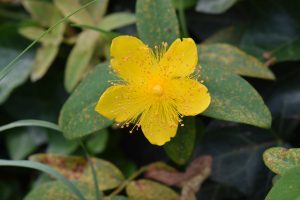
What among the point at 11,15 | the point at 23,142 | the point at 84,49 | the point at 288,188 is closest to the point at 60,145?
the point at 23,142

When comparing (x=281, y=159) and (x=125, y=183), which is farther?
(x=125, y=183)

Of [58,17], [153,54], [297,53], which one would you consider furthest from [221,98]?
[58,17]

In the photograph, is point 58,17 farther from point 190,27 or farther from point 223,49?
point 223,49

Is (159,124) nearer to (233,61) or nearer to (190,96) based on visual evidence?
(190,96)

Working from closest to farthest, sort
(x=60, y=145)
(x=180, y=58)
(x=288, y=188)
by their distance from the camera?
(x=288, y=188), (x=180, y=58), (x=60, y=145)

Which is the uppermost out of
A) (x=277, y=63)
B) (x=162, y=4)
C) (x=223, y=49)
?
(x=162, y=4)

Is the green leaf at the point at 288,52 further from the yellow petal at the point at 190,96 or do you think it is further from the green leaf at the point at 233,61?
the yellow petal at the point at 190,96
